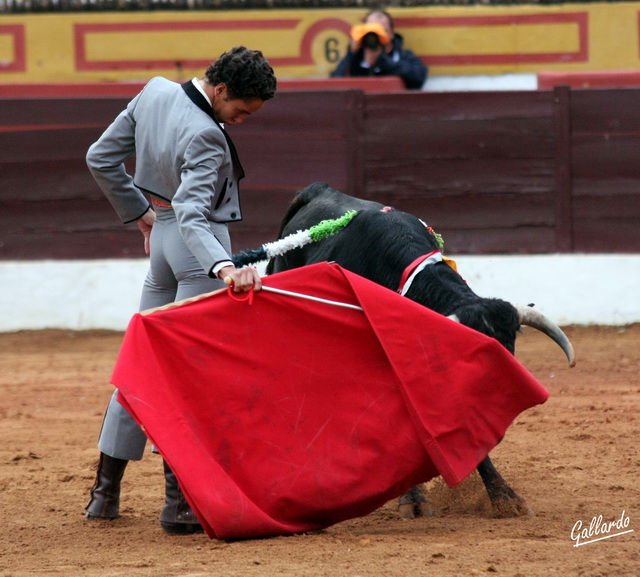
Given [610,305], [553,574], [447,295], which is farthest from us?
[610,305]

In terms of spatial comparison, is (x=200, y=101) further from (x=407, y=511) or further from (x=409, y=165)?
(x=409, y=165)

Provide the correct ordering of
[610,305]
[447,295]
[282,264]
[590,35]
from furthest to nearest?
1. [590,35]
2. [610,305]
3. [282,264]
4. [447,295]

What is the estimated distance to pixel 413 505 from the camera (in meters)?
3.11

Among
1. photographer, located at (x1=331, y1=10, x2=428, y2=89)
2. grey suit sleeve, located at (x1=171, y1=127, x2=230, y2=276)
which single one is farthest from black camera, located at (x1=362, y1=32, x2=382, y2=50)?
grey suit sleeve, located at (x1=171, y1=127, x2=230, y2=276)

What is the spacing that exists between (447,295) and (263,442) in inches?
29.2

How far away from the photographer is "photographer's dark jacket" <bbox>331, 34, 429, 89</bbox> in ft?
23.7

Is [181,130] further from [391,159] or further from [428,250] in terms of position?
[391,159]

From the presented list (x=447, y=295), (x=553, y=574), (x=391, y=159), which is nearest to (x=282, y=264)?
(x=447, y=295)

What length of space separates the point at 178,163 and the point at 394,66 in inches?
184

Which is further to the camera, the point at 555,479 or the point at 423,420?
the point at 555,479

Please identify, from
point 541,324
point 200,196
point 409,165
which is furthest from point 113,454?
point 409,165

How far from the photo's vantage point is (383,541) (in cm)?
270

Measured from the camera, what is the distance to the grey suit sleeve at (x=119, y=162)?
9.88 ft

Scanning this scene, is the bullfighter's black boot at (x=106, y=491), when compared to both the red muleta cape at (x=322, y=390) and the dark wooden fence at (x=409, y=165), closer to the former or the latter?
the red muleta cape at (x=322, y=390)
